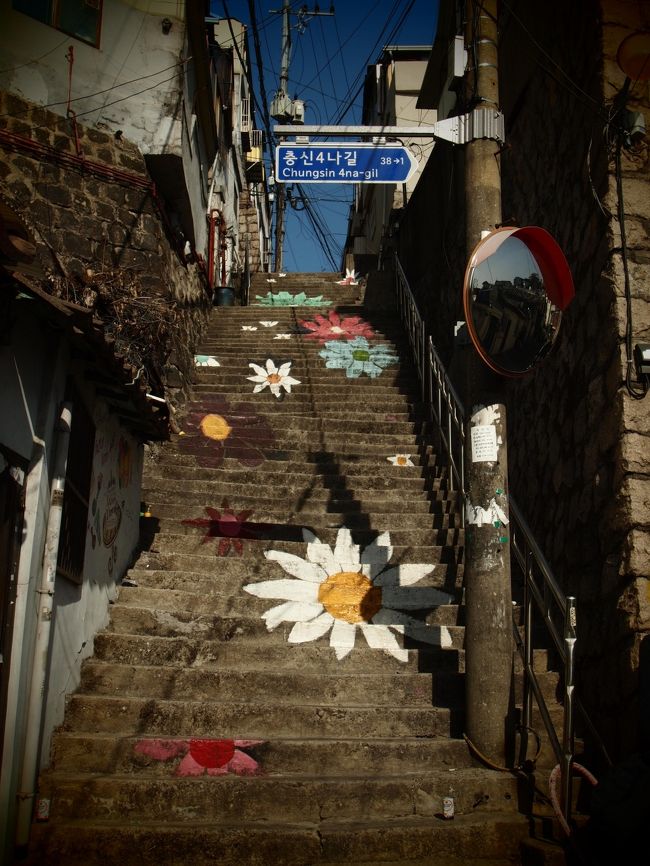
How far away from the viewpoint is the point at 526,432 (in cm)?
658

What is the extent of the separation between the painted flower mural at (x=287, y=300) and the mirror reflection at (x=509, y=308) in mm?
9111

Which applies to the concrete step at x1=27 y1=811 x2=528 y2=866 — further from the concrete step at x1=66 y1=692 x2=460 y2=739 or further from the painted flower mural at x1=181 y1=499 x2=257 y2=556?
the painted flower mural at x1=181 y1=499 x2=257 y2=556

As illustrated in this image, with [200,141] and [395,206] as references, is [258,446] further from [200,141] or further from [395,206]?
[395,206]

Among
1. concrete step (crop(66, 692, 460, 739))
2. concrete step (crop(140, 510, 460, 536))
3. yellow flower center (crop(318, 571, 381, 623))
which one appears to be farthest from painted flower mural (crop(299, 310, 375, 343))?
concrete step (crop(66, 692, 460, 739))

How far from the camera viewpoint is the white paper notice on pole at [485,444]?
453 cm

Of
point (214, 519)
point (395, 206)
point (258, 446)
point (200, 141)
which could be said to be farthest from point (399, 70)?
point (214, 519)

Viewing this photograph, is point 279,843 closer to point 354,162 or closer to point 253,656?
point 253,656

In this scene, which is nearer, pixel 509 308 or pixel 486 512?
pixel 509 308

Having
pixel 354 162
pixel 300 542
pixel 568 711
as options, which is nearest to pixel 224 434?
pixel 300 542

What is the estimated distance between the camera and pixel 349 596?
19.0ft

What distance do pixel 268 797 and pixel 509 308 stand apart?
2949mm

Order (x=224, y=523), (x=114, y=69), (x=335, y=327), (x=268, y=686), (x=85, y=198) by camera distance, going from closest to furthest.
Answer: (x=268, y=686), (x=224, y=523), (x=85, y=198), (x=114, y=69), (x=335, y=327)

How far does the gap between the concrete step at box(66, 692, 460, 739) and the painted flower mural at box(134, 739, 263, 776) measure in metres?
0.14

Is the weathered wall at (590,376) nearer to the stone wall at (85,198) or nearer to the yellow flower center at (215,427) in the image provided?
the yellow flower center at (215,427)
